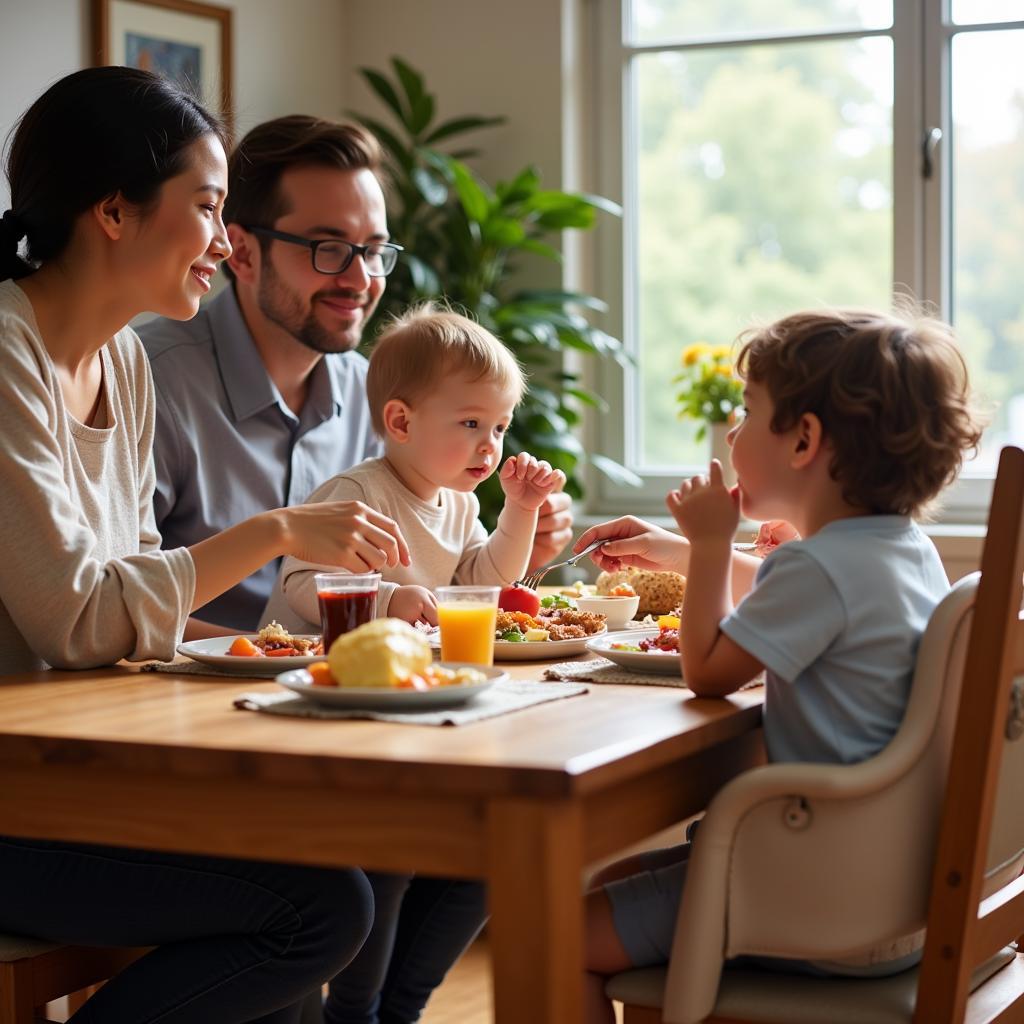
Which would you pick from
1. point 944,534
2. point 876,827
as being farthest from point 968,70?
point 876,827

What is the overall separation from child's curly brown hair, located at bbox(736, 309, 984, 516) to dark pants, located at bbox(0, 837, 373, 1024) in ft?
2.42

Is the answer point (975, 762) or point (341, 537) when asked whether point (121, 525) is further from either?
point (975, 762)

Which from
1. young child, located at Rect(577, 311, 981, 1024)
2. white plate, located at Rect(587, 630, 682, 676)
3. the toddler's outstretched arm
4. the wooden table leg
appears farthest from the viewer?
the toddler's outstretched arm

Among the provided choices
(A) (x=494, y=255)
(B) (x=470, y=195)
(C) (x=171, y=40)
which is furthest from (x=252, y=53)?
(A) (x=494, y=255)

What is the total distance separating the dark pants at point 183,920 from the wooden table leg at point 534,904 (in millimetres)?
503

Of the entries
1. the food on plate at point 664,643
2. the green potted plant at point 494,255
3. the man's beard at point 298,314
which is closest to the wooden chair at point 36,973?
the food on plate at point 664,643

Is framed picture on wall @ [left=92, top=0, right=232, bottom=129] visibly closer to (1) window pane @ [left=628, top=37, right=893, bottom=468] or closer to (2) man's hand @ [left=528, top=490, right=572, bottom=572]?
(1) window pane @ [left=628, top=37, right=893, bottom=468]

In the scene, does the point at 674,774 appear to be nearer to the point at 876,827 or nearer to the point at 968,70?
the point at 876,827

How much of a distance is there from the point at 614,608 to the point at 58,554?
0.82m

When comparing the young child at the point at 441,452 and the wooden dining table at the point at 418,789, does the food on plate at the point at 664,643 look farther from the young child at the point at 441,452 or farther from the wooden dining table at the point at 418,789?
the young child at the point at 441,452

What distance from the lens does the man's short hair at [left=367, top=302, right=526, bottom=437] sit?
237cm

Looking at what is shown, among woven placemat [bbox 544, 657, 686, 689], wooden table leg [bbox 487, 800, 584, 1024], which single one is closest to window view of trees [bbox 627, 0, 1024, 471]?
woven placemat [bbox 544, 657, 686, 689]

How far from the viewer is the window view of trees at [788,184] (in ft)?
13.2

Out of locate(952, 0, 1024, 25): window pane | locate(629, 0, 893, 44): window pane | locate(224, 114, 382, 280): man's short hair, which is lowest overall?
locate(224, 114, 382, 280): man's short hair
